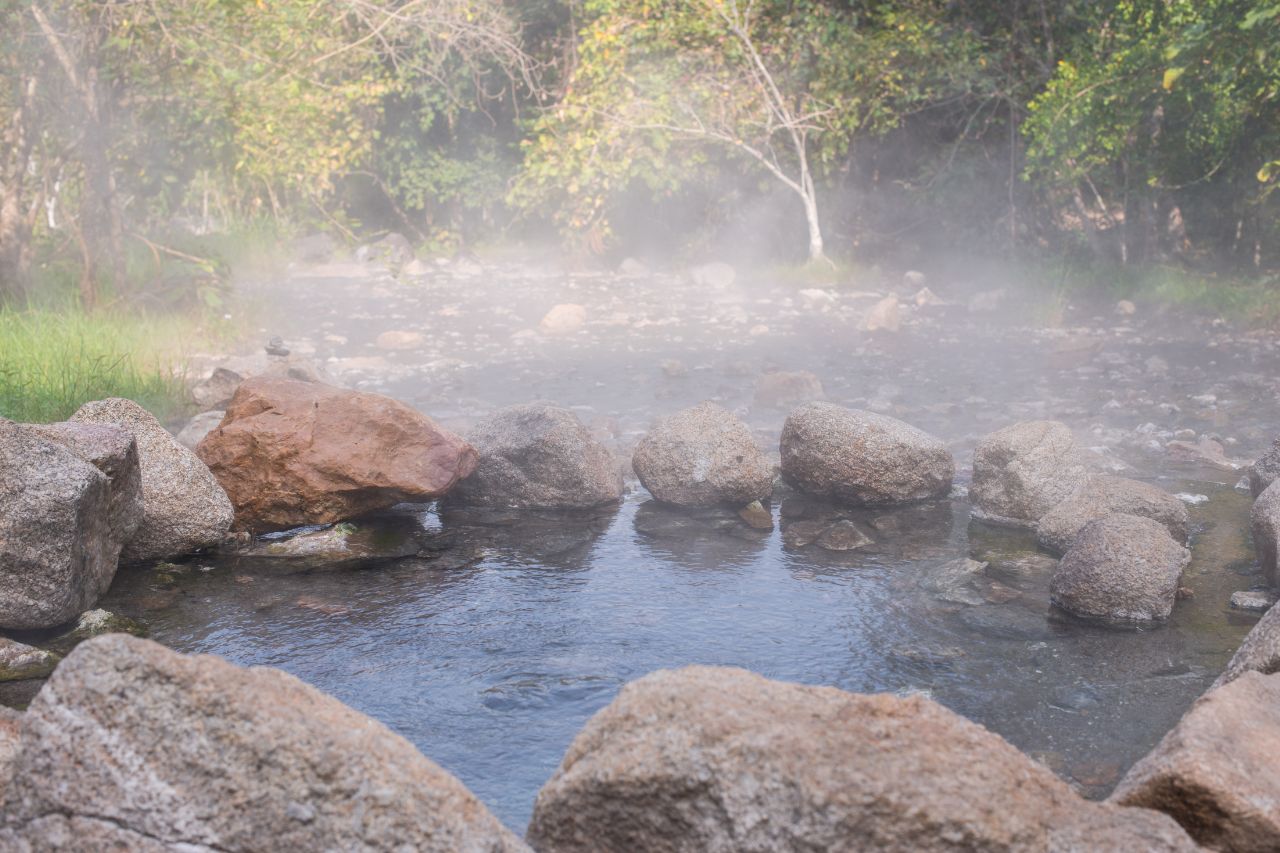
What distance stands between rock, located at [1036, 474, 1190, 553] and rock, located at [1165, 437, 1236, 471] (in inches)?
82.8

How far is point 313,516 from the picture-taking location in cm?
745

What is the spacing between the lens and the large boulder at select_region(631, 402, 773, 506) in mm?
7926

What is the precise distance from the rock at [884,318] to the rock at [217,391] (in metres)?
8.34

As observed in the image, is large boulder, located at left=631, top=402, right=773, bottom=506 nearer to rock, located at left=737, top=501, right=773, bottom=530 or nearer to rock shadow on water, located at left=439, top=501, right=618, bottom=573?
rock, located at left=737, top=501, right=773, bottom=530

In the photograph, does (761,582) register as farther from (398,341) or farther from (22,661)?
(398,341)

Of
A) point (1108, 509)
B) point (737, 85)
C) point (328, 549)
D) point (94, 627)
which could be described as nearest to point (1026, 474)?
point (1108, 509)

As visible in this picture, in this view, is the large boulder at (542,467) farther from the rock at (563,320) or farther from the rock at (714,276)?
the rock at (714,276)

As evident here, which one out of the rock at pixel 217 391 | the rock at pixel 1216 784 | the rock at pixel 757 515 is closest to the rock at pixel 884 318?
the rock at pixel 757 515

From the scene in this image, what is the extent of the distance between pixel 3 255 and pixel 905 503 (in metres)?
9.12

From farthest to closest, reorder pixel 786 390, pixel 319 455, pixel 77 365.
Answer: pixel 786 390
pixel 77 365
pixel 319 455

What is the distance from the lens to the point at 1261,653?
447cm

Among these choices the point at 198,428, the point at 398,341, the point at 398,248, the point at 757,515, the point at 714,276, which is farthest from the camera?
the point at 398,248

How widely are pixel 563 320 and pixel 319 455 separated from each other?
863 cm

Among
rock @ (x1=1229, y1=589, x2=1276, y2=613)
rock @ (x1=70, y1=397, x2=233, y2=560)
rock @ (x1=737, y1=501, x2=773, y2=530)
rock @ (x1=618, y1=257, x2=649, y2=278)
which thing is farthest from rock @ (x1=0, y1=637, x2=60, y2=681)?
rock @ (x1=618, y1=257, x2=649, y2=278)
